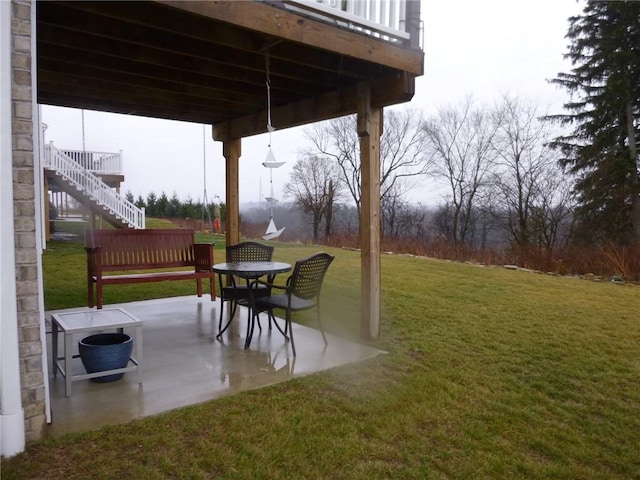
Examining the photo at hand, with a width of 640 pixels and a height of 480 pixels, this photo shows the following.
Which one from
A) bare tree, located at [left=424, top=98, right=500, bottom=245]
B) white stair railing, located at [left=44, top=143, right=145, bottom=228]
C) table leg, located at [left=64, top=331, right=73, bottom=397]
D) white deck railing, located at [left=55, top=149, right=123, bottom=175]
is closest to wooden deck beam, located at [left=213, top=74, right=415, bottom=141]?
table leg, located at [left=64, top=331, right=73, bottom=397]

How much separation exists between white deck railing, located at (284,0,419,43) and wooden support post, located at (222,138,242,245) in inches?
118

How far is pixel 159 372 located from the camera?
330 centimetres

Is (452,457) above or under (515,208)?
under

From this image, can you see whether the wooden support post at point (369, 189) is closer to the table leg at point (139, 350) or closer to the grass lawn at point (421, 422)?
the grass lawn at point (421, 422)

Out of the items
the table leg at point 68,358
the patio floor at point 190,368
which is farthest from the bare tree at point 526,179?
the table leg at point 68,358

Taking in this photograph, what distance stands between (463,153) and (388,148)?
11.0 feet

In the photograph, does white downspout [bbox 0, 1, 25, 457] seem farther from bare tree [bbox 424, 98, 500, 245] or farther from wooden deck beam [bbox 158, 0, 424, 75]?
bare tree [bbox 424, 98, 500, 245]

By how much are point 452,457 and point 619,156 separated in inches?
567

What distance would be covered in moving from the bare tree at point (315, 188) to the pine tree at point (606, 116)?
871 centimetres

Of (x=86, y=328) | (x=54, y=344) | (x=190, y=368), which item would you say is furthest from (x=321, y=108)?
(x=54, y=344)

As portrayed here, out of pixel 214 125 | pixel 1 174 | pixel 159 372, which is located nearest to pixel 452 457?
pixel 159 372

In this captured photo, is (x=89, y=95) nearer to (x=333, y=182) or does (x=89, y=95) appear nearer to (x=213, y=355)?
(x=213, y=355)

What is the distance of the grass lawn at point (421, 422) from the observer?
6.99 ft

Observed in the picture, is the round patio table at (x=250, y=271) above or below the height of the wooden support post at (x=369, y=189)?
below
